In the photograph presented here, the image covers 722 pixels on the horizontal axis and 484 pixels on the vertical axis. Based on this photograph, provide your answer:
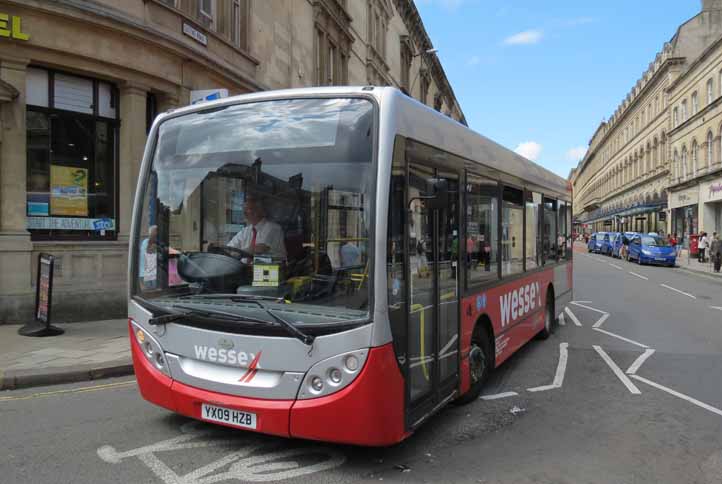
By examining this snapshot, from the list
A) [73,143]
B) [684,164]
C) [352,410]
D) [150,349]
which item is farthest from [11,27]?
[684,164]

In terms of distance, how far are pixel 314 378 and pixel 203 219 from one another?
169cm

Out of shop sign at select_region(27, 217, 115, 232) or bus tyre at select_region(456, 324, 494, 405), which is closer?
bus tyre at select_region(456, 324, 494, 405)

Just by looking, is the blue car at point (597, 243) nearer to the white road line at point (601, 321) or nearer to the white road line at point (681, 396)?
the white road line at point (601, 321)

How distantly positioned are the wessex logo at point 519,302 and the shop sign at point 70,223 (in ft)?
27.6

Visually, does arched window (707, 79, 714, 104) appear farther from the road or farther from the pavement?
the pavement

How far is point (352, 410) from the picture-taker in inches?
140

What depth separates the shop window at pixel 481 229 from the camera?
5.38 metres

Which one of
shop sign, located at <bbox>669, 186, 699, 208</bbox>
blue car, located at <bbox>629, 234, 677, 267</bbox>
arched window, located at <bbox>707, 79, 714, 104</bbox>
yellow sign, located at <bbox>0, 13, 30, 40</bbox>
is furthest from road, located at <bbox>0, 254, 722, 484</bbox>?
arched window, located at <bbox>707, 79, 714, 104</bbox>

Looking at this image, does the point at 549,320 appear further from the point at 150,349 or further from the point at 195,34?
the point at 195,34

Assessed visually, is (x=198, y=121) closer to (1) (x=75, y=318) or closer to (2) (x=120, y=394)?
(2) (x=120, y=394)

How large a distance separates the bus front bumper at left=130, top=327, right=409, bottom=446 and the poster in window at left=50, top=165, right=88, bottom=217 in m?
8.42

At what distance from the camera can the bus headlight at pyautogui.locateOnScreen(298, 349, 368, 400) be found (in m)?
3.54

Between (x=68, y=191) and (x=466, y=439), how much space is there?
935 cm

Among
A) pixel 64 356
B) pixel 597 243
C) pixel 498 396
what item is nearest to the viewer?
pixel 498 396
